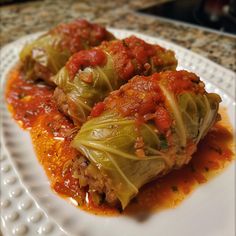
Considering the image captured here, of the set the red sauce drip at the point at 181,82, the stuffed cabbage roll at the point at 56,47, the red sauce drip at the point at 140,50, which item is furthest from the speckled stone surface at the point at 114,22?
the red sauce drip at the point at 181,82

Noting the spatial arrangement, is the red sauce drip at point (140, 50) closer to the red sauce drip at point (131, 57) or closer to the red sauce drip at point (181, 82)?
the red sauce drip at point (131, 57)

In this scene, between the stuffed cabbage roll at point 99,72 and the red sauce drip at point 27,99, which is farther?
the red sauce drip at point 27,99

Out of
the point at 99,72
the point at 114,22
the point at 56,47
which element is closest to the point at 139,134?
the point at 99,72

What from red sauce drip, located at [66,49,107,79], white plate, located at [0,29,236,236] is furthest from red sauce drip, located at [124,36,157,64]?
white plate, located at [0,29,236,236]

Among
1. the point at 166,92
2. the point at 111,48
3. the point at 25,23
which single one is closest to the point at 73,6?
the point at 25,23

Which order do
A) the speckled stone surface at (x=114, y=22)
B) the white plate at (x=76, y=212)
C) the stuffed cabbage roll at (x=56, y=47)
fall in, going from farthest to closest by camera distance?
the speckled stone surface at (x=114, y=22) → the stuffed cabbage roll at (x=56, y=47) → the white plate at (x=76, y=212)

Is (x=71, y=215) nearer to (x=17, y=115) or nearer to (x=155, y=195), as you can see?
(x=155, y=195)

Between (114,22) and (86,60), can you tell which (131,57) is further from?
(114,22)
